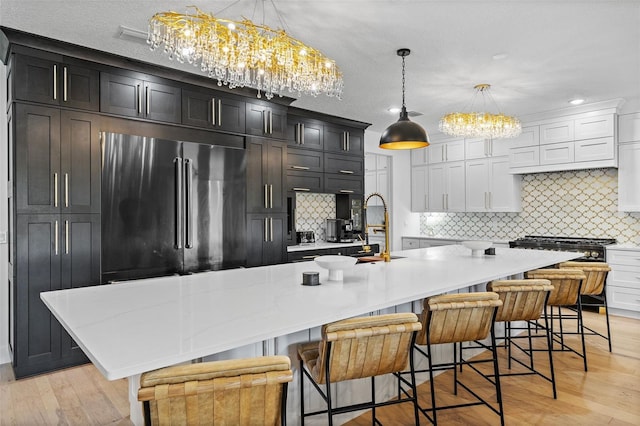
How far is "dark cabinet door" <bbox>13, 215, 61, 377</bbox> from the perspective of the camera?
2.96m

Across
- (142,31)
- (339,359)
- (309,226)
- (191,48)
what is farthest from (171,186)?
(339,359)

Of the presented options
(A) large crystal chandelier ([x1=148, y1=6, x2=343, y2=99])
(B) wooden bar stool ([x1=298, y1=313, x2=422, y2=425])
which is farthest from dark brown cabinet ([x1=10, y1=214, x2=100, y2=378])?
(B) wooden bar stool ([x1=298, y1=313, x2=422, y2=425])

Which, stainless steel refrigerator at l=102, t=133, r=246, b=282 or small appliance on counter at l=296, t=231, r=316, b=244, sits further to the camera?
small appliance on counter at l=296, t=231, r=316, b=244

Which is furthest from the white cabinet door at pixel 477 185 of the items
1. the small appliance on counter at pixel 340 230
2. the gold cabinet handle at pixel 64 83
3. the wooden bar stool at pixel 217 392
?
the wooden bar stool at pixel 217 392

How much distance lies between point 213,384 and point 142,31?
2729mm

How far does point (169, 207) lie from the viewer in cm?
366

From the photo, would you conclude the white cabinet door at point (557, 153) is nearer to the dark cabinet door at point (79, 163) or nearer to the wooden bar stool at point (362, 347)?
the wooden bar stool at point (362, 347)

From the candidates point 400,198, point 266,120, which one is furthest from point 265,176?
point 400,198

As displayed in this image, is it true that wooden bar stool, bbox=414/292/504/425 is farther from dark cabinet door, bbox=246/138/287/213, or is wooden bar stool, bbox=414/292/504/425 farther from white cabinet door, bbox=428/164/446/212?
white cabinet door, bbox=428/164/446/212

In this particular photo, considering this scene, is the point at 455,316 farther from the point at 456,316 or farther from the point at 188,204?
the point at 188,204

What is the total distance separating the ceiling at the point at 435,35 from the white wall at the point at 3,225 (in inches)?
30.2

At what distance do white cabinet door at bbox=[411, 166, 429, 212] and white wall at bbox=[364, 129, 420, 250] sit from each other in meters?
0.08

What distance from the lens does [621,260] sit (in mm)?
4613

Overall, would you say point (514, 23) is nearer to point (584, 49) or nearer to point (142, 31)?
point (584, 49)
